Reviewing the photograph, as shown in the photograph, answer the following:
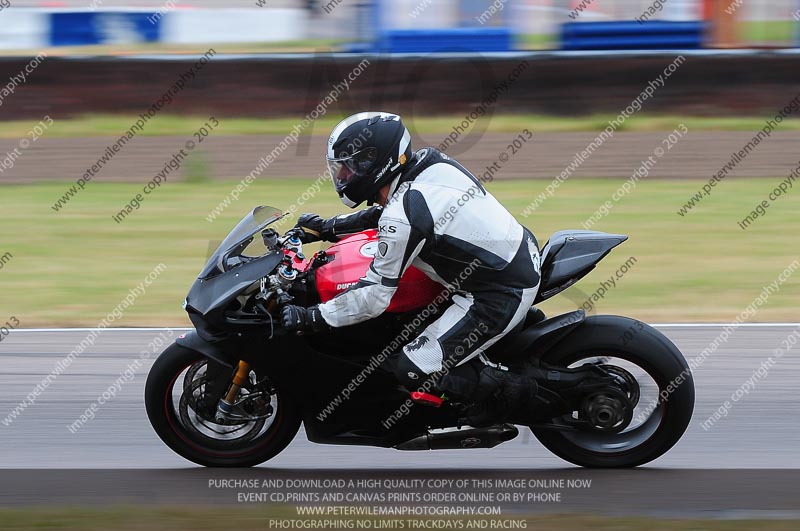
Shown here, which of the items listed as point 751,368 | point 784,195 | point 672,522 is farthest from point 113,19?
point 672,522

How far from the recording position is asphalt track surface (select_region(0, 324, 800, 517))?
16.0 ft

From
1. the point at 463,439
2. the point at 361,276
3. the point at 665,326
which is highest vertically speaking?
the point at 361,276

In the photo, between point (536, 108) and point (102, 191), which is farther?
point (536, 108)

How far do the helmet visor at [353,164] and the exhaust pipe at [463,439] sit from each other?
121cm

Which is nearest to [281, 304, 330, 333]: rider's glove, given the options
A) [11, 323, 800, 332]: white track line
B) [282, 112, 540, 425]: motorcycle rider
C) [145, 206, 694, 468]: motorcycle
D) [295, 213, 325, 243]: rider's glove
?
[282, 112, 540, 425]: motorcycle rider

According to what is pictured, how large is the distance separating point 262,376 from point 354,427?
18.9 inches

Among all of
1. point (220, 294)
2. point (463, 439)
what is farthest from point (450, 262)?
point (220, 294)

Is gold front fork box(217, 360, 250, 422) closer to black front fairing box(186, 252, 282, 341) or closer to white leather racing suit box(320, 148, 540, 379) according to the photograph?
black front fairing box(186, 252, 282, 341)

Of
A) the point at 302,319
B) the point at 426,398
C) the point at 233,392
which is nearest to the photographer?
the point at 302,319

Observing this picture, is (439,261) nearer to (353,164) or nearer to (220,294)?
(353,164)

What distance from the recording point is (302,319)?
15.3ft

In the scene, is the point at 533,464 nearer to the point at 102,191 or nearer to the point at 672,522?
the point at 672,522

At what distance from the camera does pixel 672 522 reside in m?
4.39

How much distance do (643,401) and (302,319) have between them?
165 centimetres
